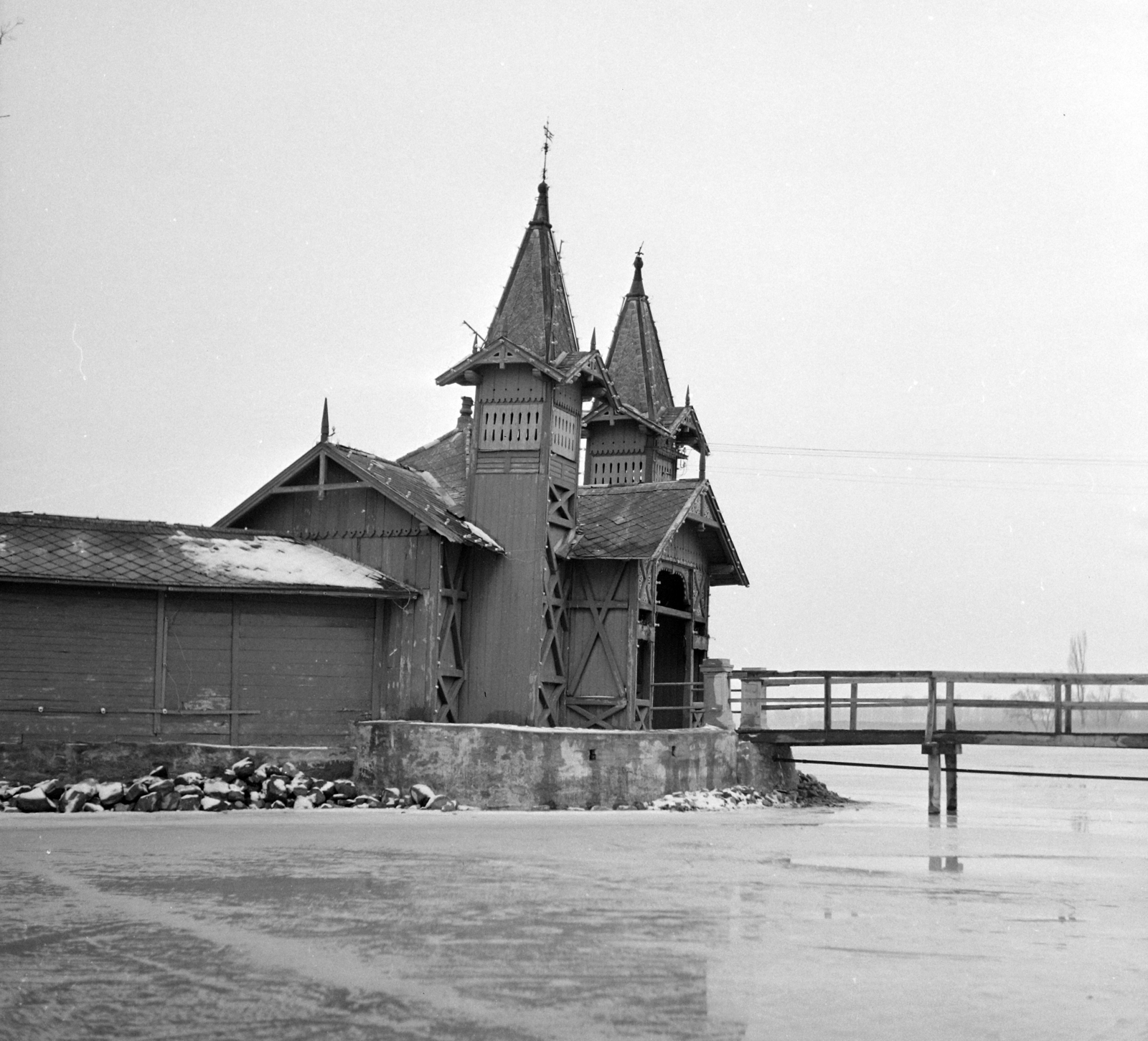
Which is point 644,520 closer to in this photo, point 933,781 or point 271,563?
point 933,781

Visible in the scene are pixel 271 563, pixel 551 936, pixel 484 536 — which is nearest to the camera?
pixel 551 936

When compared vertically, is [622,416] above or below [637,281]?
below

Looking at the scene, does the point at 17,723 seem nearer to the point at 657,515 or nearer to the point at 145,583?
the point at 145,583

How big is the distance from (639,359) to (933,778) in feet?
44.6

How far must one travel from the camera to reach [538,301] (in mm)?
26906

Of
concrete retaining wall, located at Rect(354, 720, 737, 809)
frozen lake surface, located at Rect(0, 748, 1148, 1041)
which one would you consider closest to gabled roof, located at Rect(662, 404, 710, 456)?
concrete retaining wall, located at Rect(354, 720, 737, 809)

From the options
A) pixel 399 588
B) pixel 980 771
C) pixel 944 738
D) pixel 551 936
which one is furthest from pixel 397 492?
pixel 551 936

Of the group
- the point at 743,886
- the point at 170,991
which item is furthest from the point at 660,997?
the point at 743,886

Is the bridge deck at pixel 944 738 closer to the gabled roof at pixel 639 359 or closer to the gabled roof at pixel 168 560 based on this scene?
the gabled roof at pixel 168 560

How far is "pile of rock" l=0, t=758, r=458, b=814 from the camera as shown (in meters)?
19.8

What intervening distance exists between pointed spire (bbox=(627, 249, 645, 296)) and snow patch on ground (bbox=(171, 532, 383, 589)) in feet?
44.8

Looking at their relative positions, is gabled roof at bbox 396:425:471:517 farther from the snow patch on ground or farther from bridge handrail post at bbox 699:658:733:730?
bridge handrail post at bbox 699:658:733:730

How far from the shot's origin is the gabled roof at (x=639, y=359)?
3362 centimetres

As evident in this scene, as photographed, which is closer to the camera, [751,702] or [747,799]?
[747,799]
